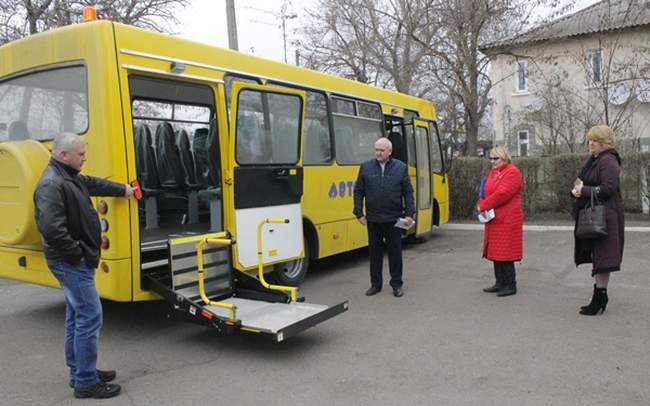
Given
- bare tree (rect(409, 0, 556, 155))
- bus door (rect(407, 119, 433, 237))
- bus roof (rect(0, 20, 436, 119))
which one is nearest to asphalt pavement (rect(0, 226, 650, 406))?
bus roof (rect(0, 20, 436, 119))

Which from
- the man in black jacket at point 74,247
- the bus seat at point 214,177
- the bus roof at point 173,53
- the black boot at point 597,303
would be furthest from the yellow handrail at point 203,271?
the black boot at point 597,303

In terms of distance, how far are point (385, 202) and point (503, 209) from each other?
4.38 ft

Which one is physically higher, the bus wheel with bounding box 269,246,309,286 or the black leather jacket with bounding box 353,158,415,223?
the black leather jacket with bounding box 353,158,415,223

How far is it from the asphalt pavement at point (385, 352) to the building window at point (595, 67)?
11335 millimetres

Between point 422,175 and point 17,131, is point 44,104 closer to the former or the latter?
point 17,131

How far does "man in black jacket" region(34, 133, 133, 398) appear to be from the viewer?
11.7 feet

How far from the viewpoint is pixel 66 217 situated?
11.9 feet

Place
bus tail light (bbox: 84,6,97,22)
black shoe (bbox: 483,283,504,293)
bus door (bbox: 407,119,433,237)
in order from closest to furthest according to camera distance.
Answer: bus tail light (bbox: 84,6,97,22), black shoe (bbox: 483,283,504,293), bus door (bbox: 407,119,433,237)

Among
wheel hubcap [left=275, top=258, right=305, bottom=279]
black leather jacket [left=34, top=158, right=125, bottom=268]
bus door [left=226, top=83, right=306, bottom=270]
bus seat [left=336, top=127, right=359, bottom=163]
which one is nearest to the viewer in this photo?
black leather jacket [left=34, top=158, right=125, bottom=268]

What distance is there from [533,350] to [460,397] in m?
1.22

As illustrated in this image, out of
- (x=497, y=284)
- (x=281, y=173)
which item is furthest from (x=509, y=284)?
(x=281, y=173)

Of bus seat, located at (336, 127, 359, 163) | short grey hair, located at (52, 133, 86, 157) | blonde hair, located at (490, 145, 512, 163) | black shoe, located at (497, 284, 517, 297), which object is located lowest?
black shoe, located at (497, 284, 517, 297)

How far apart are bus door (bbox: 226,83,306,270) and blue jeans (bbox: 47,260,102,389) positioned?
2002 millimetres

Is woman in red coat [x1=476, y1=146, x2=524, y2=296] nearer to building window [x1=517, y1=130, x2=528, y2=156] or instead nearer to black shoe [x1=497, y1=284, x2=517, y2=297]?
black shoe [x1=497, y1=284, x2=517, y2=297]
